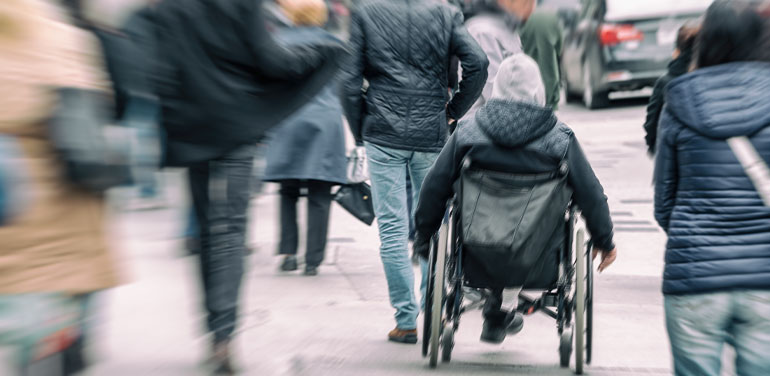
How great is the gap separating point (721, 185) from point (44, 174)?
196 cm

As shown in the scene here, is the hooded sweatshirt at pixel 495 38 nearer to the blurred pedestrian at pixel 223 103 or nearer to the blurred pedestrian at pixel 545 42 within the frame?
the blurred pedestrian at pixel 545 42

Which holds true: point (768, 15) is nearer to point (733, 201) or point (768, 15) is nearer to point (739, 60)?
point (739, 60)

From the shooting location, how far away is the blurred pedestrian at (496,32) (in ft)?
22.8

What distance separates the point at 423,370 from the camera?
4.99m

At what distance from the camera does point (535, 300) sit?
4.97 m

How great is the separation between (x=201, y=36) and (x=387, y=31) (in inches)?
56.9

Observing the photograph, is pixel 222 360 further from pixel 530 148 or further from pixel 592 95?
pixel 592 95

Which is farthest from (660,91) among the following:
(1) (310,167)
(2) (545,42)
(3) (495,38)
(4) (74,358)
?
(4) (74,358)

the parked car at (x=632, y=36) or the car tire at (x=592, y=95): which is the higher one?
the parked car at (x=632, y=36)

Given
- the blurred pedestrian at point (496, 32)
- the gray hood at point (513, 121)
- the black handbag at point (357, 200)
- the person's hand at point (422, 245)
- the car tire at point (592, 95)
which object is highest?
the car tire at point (592, 95)

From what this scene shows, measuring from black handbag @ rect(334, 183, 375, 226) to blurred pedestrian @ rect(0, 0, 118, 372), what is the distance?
431 centimetres

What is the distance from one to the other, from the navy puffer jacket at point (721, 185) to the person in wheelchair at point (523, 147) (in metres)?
1.15

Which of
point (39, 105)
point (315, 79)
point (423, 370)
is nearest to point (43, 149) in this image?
point (39, 105)

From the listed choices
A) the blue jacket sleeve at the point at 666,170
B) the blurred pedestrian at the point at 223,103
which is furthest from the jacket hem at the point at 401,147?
the blue jacket sleeve at the point at 666,170
